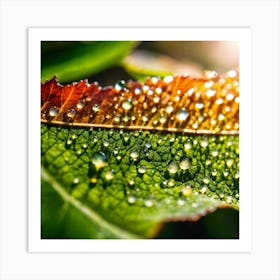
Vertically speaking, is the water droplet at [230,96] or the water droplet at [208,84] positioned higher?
the water droplet at [208,84]

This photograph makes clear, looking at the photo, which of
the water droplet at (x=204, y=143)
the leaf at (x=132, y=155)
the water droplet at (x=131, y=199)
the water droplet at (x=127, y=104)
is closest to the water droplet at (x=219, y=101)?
the leaf at (x=132, y=155)

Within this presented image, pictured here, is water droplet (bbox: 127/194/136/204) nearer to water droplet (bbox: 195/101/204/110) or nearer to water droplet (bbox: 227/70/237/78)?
water droplet (bbox: 195/101/204/110)

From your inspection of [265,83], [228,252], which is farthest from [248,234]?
[265,83]

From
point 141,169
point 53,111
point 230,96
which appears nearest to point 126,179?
point 141,169

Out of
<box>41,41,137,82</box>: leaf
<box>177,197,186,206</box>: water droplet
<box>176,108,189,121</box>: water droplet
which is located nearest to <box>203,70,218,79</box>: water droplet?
<box>176,108,189,121</box>: water droplet
